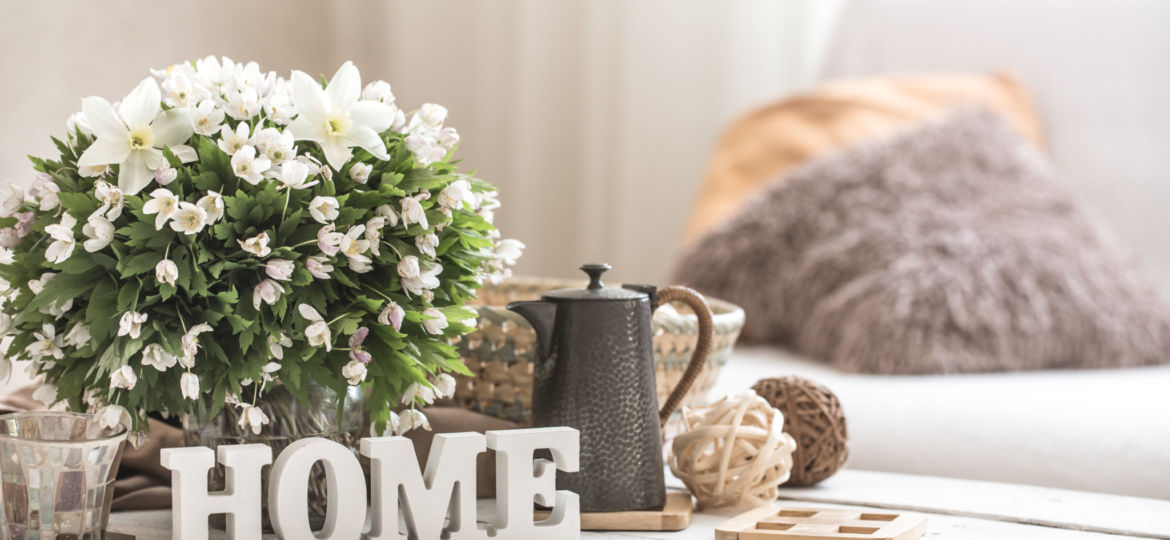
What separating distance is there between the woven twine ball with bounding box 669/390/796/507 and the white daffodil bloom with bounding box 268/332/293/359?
0.99 feet

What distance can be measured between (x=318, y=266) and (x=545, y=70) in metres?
2.01

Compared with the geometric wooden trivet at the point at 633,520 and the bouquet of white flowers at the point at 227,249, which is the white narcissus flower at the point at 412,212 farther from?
the geometric wooden trivet at the point at 633,520

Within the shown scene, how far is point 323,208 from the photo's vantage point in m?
0.61

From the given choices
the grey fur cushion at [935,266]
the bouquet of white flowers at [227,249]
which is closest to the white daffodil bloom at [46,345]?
the bouquet of white flowers at [227,249]

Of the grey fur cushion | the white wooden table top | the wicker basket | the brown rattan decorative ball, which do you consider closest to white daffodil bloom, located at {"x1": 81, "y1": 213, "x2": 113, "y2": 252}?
the white wooden table top

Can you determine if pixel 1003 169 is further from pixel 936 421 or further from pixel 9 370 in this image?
pixel 9 370

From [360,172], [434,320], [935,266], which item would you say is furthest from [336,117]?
[935,266]

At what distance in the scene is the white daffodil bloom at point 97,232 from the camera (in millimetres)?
582

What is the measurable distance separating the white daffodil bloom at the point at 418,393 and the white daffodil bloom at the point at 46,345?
204 mm

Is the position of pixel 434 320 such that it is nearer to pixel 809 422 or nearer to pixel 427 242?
pixel 427 242

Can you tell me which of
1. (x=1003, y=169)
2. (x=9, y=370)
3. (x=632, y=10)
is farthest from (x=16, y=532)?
(x=632, y=10)

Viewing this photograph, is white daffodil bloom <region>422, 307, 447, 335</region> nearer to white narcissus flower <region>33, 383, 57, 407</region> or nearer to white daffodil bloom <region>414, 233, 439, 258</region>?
white daffodil bloom <region>414, 233, 439, 258</region>

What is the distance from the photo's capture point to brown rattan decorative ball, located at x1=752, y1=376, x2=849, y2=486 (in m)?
0.83

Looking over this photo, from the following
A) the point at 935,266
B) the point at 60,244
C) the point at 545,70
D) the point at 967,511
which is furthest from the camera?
the point at 545,70
